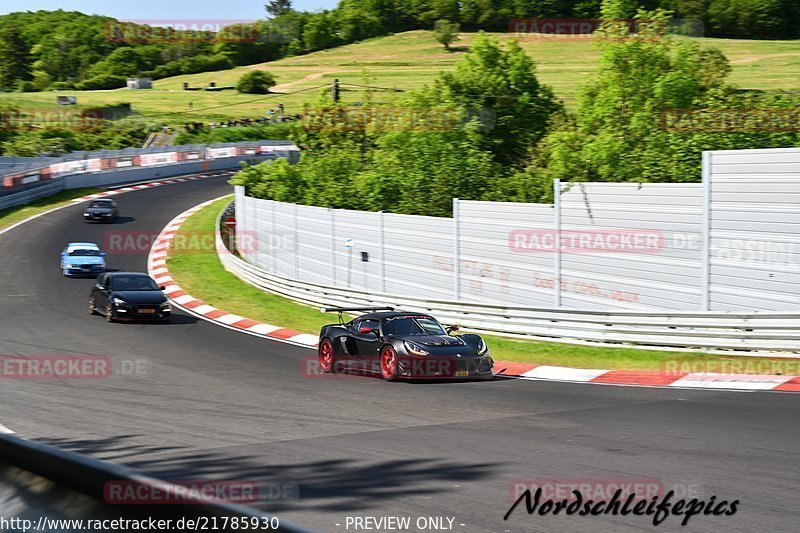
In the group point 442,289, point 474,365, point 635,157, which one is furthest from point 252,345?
point 635,157

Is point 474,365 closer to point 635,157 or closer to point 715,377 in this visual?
point 715,377

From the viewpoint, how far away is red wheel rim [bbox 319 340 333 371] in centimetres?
1723

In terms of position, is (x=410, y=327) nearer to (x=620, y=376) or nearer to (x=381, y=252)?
(x=620, y=376)

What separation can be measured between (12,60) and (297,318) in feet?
504

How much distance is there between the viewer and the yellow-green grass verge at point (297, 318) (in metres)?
17.1

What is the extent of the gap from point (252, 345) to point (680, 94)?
20056mm

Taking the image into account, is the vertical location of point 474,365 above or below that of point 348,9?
below

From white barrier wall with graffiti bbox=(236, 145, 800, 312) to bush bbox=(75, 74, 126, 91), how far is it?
5123 inches

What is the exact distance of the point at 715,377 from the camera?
15266 mm

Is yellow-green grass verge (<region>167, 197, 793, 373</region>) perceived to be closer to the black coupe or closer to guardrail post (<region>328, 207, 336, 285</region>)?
guardrail post (<region>328, 207, 336, 285</region>)

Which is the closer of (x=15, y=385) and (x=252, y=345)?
(x=15, y=385)

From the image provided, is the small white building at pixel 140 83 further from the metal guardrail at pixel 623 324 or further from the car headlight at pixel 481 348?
the car headlight at pixel 481 348

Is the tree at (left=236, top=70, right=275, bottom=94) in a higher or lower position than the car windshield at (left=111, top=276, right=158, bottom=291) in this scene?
higher

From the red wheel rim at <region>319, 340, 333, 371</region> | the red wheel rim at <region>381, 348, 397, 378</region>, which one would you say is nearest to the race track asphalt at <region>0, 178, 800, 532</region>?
the red wheel rim at <region>381, 348, 397, 378</region>
